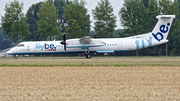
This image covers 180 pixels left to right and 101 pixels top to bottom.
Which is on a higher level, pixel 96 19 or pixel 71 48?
pixel 96 19

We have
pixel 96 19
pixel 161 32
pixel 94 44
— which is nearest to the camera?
pixel 94 44

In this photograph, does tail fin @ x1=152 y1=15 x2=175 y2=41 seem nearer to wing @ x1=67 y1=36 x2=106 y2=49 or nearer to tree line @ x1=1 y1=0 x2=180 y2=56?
wing @ x1=67 y1=36 x2=106 y2=49

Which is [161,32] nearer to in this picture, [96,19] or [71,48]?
[71,48]

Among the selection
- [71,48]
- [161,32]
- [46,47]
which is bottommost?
[71,48]

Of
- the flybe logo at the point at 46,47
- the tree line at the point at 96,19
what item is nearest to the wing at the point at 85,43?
the flybe logo at the point at 46,47

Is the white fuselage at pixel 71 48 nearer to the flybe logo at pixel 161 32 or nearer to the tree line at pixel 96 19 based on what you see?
the flybe logo at pixel 161 32

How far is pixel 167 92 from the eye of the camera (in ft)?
33.3

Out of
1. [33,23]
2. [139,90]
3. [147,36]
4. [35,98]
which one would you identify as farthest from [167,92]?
[33,23]

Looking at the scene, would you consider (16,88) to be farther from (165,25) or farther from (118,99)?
(165,25)

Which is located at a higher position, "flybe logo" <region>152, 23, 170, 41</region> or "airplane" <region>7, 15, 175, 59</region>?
"flybe logo" <region>152, 23, 170, 41</region>

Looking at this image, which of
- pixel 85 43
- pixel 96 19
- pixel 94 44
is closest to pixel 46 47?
pixel 85 43

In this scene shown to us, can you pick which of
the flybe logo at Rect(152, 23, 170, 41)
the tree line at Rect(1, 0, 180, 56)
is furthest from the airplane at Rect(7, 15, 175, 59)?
the tree line at Rect(1, 0, 180, 56)

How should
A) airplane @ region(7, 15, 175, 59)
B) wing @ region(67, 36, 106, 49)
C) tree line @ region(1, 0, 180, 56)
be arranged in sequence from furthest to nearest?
tree line @ region(1, 0, 180, 56) < airplane @ region(7, 15, 175, 59) < wing @ region(67, 36, 106, 49)

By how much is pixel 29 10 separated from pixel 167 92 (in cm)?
8991
